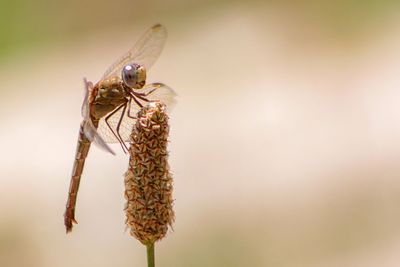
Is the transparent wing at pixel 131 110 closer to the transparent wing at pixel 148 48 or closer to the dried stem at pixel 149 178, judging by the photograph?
Answer: the transparent wing at pixel 148 48

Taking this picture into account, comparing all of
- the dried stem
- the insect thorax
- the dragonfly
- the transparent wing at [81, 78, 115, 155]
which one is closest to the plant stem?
the dried stem

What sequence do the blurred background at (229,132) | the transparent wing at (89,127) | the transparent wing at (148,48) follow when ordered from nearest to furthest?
the transparent wing at (89,127) < the transparent wing at (148,48) < the blurred background at (229,132)

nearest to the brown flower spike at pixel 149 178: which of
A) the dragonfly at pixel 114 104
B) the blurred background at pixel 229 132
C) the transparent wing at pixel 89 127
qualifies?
the transparent wing at pixel 89 127

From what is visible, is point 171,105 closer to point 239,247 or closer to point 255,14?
point 239,247

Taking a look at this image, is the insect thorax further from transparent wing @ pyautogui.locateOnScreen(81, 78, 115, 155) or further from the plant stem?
the plant stem

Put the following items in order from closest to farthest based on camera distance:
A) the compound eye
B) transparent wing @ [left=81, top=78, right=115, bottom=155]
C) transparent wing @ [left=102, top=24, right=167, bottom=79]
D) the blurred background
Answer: transparent wing @ [left=81, top=78, right=115, bottom=155] < the compound eye < transparent wing @ [left=102, top=24, right=167, bottom=79] < the blurred background

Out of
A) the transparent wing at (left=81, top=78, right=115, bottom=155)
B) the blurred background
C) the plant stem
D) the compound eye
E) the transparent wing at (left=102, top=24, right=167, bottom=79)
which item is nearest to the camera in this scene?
the plant stem

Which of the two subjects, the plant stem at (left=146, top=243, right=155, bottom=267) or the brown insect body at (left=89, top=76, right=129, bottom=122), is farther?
the brown insect body at (left=89, top=76, right=129, bottom=122)

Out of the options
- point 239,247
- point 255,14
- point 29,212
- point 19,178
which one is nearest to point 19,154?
point 19,178
